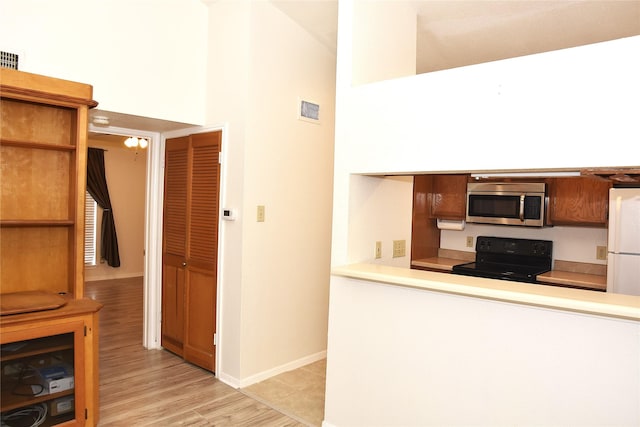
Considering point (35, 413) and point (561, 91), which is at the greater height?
point (561, 91)

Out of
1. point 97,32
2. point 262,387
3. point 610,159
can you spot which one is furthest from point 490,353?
point 97,32

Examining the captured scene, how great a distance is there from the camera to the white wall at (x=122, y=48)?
115 inches

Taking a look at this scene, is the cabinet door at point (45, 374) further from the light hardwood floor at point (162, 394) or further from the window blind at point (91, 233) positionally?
the window blind at point (91, 233)

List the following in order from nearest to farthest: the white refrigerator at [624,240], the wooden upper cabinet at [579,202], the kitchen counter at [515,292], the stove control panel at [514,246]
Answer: the kitchen counter at [515,292] → the white refrigerator at [624,240] → the wooden upper cabinet at [579,202] → the stove control panel at [514,246]

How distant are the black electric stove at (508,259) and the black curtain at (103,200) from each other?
5.99 m

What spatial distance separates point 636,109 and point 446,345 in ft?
4.55

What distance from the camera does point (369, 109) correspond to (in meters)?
2.60

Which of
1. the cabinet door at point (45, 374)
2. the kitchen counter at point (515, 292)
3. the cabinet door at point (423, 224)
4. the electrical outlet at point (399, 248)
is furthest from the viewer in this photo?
the cabinet door at point (423, 224)

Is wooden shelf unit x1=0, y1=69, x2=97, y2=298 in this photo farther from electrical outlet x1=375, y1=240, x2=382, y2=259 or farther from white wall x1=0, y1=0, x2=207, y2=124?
electrical outlet x1=375, y1=240, x2=382, y2=259

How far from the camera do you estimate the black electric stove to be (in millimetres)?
4086

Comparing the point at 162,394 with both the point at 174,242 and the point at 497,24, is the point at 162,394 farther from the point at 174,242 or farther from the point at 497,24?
the point at 497,24

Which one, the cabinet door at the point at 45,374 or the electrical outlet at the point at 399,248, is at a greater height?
the electrical outlet at the point at 399,248

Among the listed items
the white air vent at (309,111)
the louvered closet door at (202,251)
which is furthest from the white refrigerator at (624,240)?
the louvered closet door at (202,251)

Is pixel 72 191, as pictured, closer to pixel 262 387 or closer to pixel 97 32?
pixel 97 32
